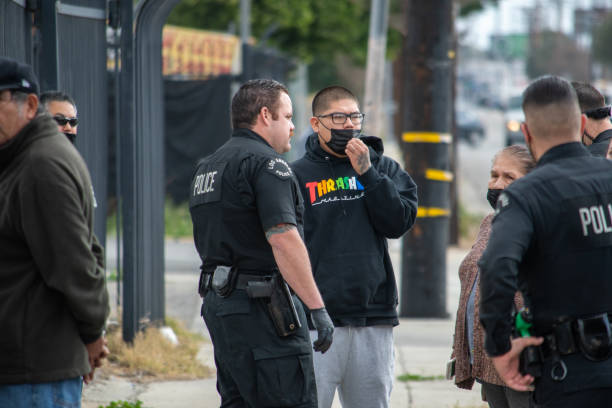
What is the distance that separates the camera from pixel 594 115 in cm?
497

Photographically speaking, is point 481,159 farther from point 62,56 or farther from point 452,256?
point 62,56

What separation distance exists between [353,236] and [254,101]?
2.82 feet

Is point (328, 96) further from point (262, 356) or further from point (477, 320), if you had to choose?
point (262, 356)

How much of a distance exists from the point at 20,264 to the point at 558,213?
1.80 metres

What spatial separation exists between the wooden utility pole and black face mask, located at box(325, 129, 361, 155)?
14.6 feet

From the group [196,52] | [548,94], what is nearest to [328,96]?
[548,94]

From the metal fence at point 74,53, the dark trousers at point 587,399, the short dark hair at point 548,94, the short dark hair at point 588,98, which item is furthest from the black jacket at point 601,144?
the metal fence at point 74,53

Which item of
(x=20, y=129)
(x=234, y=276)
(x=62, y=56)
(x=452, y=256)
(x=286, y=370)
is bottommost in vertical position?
(x=452, y=256)

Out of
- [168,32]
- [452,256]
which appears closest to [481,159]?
[168,32]

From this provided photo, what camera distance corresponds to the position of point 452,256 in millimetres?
14156

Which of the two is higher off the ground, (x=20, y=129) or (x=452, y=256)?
(x=20, y=129)

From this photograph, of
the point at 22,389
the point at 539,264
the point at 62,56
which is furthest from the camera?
the point at 62,56

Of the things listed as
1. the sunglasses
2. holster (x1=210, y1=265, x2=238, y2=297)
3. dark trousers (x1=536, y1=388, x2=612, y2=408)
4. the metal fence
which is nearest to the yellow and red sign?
the metal fence

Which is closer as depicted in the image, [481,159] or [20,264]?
[20,264]
